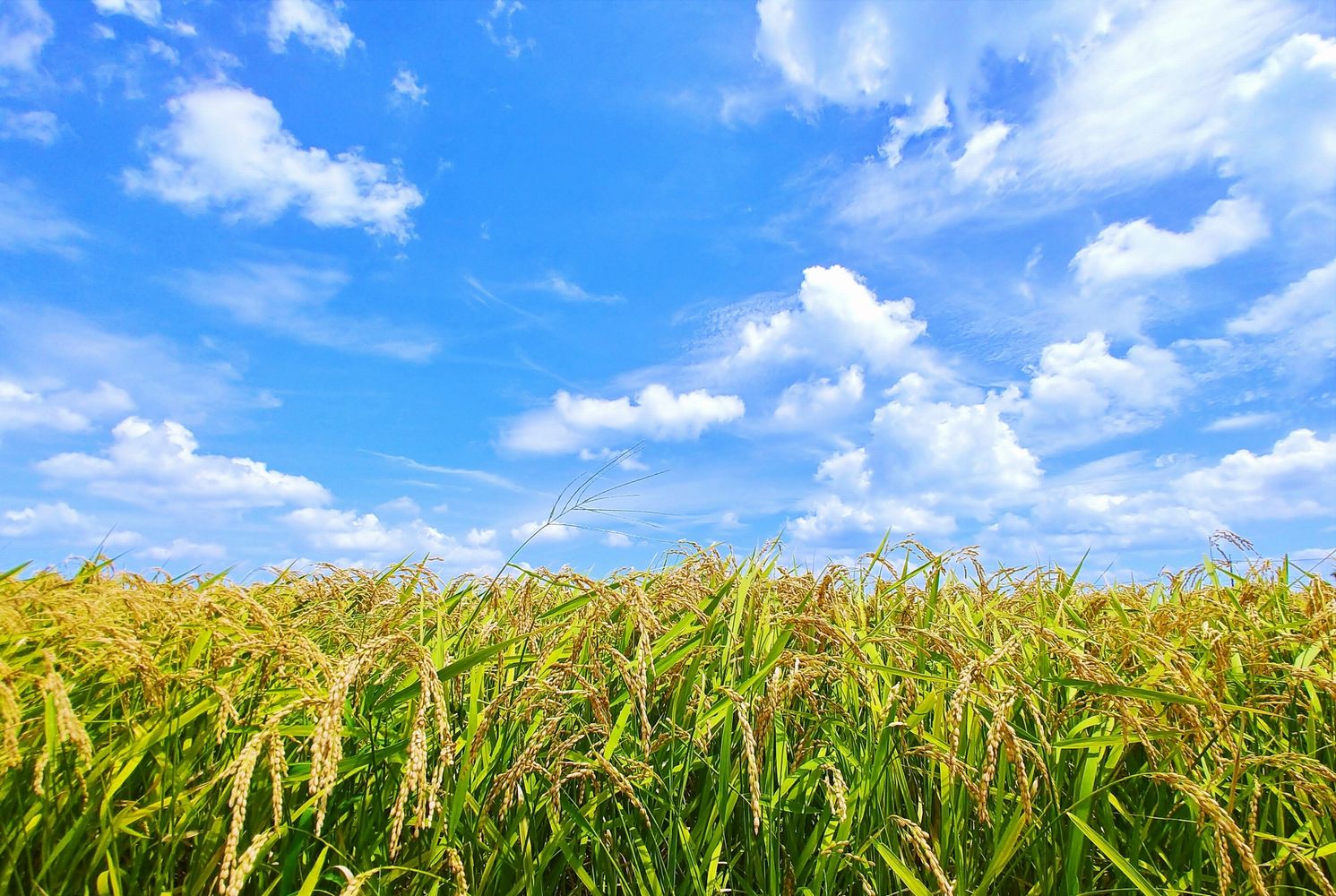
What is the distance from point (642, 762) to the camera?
2.40m

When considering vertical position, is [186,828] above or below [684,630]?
below

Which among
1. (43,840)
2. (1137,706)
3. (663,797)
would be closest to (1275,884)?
(1137,706)

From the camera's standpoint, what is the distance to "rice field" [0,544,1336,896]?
2227 mm

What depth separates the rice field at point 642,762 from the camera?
223cm

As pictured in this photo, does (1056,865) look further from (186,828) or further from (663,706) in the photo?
(186,828)

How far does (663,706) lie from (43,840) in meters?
1.81

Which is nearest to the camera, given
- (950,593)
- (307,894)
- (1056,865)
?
(307,894)

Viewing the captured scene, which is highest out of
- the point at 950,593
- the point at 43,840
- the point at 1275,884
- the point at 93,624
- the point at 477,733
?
the point at 950,593

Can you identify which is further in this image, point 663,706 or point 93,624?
point 663,706

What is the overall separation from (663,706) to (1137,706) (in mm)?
1525

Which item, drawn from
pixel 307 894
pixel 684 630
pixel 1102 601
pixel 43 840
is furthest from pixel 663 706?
pixel 1102 601

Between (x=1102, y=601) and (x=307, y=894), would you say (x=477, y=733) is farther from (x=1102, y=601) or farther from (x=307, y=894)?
(x=1102, y=601)

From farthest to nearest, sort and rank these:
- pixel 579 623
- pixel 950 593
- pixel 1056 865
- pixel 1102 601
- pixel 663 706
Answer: pixel 1102 601, pixel 950 593, pixel 579 623, pixel 663 706, pixel 1056 865

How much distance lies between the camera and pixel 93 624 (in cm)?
272
